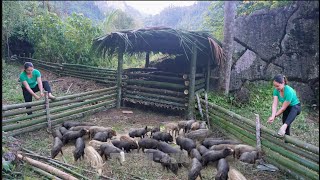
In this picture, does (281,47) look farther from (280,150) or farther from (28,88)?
(28,88)

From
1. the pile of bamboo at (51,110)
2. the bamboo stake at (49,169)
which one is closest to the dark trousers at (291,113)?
the bamboo stake at (49,169)

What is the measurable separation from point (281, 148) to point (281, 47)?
625cm

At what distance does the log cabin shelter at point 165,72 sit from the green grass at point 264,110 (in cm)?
90

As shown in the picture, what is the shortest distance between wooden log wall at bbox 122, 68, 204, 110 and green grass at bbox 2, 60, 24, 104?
3.58 metres

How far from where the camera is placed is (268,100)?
9547 millimetres

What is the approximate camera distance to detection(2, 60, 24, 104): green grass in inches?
376

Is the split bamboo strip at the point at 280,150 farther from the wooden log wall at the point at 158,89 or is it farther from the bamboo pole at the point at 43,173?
the bamboo pole at the point at 43,173

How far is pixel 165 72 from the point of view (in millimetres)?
9758

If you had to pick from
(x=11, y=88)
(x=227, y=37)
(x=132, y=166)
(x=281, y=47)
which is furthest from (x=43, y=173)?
(x=281, y=47)

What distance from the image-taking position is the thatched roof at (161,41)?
8.12m

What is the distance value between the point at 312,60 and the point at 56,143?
27.3 feet

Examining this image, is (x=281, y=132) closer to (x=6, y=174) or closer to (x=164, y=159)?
(x=164, y=159)

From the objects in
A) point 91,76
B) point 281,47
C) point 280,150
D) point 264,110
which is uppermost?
point 281,47

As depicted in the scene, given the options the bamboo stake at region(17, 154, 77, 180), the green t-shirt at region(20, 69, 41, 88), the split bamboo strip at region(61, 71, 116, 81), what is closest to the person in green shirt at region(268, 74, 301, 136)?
the bamboo stake at region(17, 154, 77, 180)
